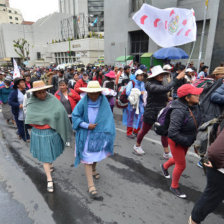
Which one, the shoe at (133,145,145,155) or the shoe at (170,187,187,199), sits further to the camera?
the shoe at (133,145,145,155)

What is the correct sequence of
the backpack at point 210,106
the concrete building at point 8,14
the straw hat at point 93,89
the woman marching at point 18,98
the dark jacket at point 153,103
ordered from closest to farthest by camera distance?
the straw hat at point 93,89 < the backpack at point 210,106 < the dark jacket at point 153,103 < the woman marching at point 18,98 < the concrete building at point 8,14

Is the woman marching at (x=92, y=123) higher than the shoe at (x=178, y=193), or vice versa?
the woman marching at (x=92, y=123)

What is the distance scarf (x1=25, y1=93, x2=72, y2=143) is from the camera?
2818mm

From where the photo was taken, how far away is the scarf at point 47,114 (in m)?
2.82

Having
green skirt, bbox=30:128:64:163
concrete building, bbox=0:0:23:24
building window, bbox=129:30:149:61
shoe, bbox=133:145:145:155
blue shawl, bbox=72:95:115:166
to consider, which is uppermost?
concrete building, bbox=0:0:23:24

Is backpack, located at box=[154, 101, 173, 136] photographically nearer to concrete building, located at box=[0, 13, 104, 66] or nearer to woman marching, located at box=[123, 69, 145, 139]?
woman marching, located at box=[123, 69, 145, 139]

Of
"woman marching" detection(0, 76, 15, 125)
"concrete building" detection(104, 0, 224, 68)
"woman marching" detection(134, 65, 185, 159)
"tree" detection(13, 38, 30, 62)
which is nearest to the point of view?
"woman marching" detection(134, 65, 185, 159)

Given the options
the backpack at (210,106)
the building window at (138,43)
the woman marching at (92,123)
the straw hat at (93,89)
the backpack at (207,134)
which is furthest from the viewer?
the building window at (138,43)

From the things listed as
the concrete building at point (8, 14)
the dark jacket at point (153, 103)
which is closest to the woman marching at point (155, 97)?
the dark jacket at point (153, 103)

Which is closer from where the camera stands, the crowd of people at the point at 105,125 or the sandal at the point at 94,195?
the crowd of people at the point at 105,125

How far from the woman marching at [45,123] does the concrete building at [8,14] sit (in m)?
102

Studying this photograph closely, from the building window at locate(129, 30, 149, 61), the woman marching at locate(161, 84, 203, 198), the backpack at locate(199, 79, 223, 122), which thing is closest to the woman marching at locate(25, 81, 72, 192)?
the woman marching at locate(161, 84, 203, 198)

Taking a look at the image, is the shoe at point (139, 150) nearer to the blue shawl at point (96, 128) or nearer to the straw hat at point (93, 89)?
the blue shawl at point (96, 128)

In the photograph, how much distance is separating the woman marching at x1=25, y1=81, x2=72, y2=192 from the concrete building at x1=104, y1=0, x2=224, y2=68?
13.4 metres
